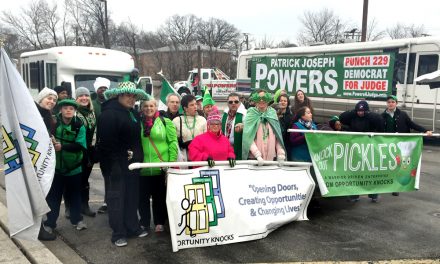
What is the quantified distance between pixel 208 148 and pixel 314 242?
64.2 inches

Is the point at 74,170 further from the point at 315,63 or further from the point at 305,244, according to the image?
the point at 315,63

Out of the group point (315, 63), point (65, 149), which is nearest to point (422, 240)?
point (65, 149)

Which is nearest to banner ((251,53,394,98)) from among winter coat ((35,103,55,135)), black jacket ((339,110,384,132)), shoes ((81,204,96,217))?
black jacket ((339,110,384,132))

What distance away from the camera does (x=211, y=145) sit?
4746mm

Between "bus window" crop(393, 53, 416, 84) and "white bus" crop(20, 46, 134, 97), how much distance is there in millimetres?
8049

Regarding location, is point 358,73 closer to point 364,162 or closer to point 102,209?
point 364,162

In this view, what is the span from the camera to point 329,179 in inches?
217

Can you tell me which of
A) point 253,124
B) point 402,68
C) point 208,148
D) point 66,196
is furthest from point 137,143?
point 402,68

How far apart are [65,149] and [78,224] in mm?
996

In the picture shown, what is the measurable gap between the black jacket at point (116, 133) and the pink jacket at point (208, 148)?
62cm

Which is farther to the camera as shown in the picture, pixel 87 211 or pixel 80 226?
pixel 87 211

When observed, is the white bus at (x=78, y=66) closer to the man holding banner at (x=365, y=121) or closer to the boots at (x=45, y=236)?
the boots at (x=45, y=236)

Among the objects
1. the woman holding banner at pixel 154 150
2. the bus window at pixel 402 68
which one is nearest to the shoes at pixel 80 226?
the woman holding banner at pixel 154 150

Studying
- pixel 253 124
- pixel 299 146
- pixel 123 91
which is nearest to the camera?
pixel 123 91
